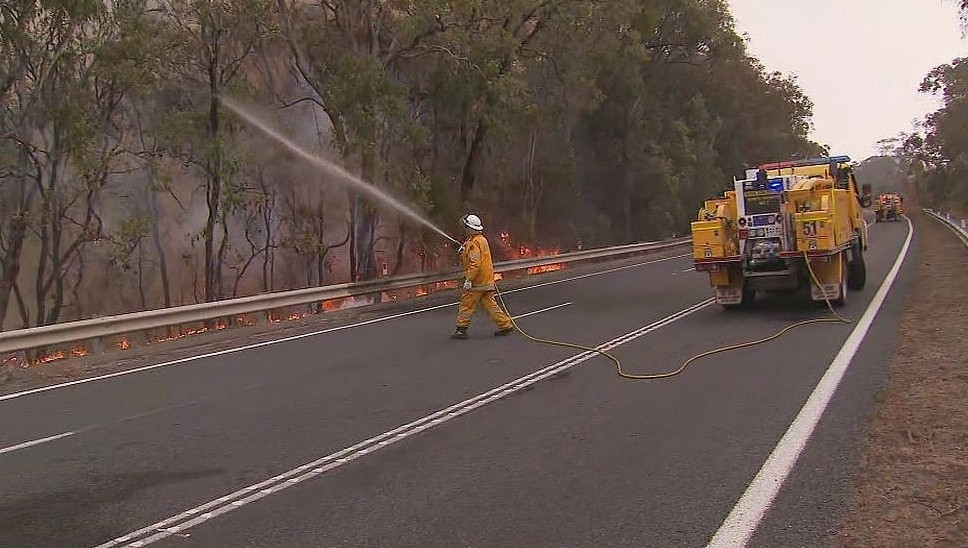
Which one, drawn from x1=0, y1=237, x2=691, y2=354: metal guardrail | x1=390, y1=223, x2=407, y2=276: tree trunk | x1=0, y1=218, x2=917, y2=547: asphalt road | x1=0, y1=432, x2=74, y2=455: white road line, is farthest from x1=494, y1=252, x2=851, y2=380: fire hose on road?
x1=390, y1=223, x2=407, y2=276: tree trunk

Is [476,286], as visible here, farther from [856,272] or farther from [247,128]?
[247,128]

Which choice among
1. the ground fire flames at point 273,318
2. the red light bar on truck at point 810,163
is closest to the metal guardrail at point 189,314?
the ground fire flames at point 273,318

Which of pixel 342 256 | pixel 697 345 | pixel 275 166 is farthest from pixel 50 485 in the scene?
pixel 342 256

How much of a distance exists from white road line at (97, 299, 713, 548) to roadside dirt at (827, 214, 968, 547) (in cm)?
330

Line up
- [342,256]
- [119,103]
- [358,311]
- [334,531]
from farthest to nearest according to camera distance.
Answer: [342,256]
[119,103]
[358,311]
[334,531]

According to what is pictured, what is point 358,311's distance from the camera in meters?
17.1

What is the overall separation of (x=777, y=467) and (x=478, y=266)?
271 inches

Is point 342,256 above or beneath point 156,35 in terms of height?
beneath

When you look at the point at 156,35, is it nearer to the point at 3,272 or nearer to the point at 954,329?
the point at 3,272

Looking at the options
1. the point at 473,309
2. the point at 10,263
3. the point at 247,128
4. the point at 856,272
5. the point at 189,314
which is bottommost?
the point at 856,272

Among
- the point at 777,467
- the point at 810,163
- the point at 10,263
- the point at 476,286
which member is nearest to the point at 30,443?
the point at 777,467

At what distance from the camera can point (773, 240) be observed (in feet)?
44.7

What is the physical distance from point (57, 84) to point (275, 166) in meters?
7.20

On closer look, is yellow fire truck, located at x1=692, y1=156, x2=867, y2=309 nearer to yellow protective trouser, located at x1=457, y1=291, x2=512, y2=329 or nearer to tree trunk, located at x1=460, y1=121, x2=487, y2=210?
yellow protective trouser, located at x1=457, y1=291, x2=512, y2=329
